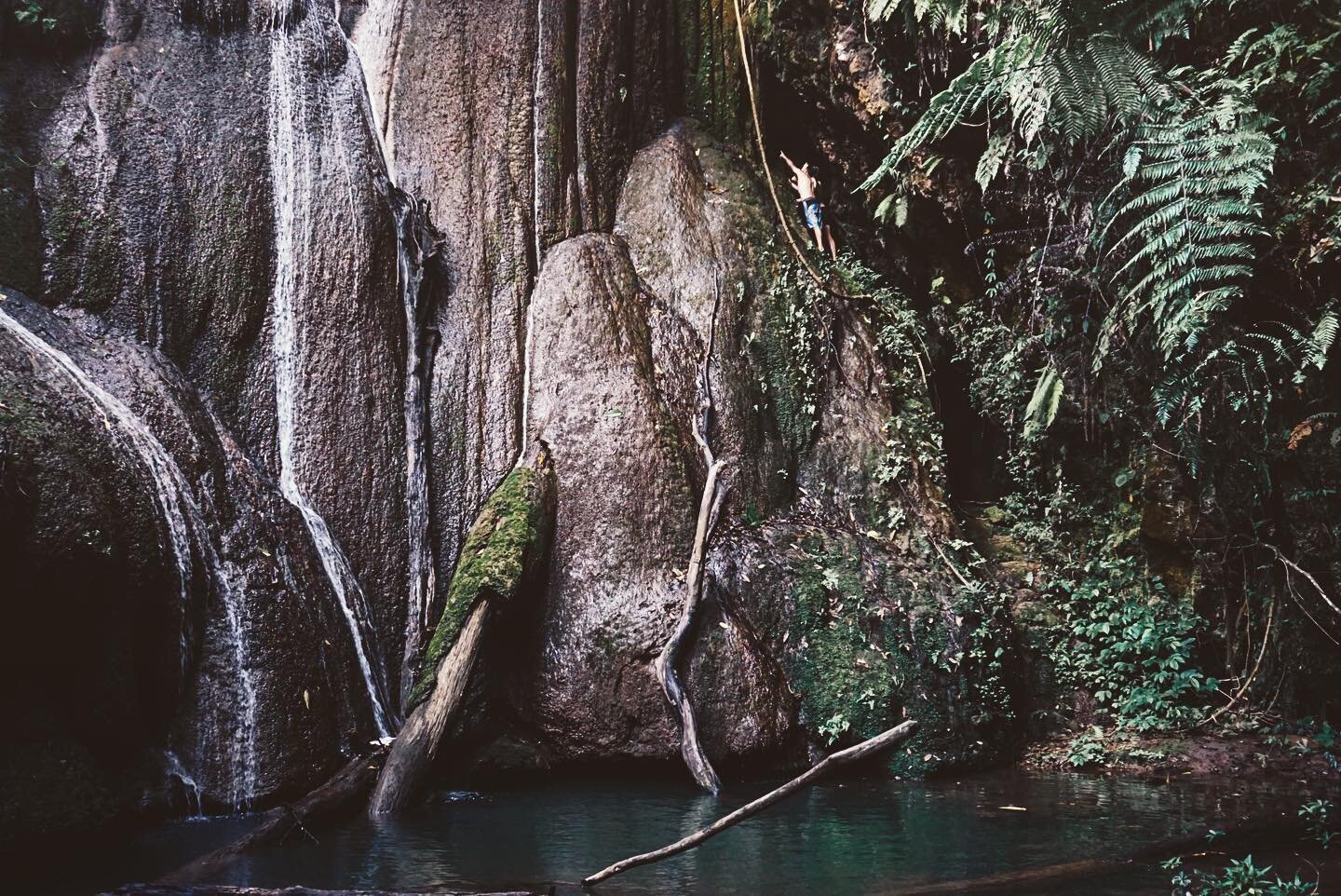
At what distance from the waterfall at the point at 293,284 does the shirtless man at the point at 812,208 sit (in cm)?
510

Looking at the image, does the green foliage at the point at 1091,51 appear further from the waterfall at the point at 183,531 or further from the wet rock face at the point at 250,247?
the wet rock face at the point at 250,247

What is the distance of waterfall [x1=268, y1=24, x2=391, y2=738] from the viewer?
24.3ft

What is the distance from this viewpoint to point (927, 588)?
25.3 ft

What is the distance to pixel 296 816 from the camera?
543 centimetres

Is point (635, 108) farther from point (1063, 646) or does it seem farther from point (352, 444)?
point (1063, 646)

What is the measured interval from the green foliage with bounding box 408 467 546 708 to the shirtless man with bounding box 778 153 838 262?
4.33 m

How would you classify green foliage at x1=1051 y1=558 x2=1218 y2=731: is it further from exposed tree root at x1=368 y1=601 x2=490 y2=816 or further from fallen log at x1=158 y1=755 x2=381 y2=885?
fallen log at x1=158 y1=755 x2=381 y2=885

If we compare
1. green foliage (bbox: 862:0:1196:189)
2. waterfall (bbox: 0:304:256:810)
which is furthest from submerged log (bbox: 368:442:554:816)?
green foliage (bbox: 862:0:1196:189)

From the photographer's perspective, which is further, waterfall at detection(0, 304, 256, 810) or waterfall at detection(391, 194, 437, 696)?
waterfall at detection(391, 194, 437, 696)

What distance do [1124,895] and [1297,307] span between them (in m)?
4.44

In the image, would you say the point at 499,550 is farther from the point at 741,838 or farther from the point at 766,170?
the point at 766,170

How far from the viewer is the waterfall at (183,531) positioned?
617 centimetres

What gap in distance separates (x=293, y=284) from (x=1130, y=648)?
323 inches

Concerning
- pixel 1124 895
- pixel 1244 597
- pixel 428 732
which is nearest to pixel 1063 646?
pixel 1244 597
